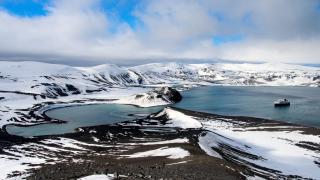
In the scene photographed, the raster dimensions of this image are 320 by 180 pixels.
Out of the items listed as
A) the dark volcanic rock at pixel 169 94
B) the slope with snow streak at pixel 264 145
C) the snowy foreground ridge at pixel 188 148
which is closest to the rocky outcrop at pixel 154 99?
the dark volcanic rock at pixel 169 94

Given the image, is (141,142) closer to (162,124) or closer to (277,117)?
(162,124)

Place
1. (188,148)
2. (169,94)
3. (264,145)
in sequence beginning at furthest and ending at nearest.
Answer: (169,94), (264,145), (188,148)

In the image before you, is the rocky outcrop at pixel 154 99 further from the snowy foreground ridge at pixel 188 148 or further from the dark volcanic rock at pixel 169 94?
the snowy foreground ridge at pixel 188 148

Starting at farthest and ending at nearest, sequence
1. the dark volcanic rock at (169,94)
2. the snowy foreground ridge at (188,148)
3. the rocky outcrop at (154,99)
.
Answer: the dark volcanic rock at (169,94)
the rocky outcrop at (154,99)
the snowy foreground ridge at (188,148)

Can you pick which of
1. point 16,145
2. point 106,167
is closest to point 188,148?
point 106,167

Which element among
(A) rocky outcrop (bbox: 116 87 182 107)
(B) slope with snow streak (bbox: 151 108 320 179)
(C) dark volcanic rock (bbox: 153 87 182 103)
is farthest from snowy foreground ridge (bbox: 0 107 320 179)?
(C) dark volcanic rock (bbox: 153 87 182 103)

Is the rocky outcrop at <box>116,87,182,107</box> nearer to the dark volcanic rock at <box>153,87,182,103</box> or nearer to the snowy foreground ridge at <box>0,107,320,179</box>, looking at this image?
the dark volcanic rock at <box>153,87,182,103</box>

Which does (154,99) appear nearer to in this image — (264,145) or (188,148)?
(264,145)

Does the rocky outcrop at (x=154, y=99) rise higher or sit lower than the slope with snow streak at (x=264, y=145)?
higher

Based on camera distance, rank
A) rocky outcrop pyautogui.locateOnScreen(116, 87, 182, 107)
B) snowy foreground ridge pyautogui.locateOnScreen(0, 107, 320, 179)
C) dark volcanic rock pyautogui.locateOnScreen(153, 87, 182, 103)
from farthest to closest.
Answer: dark volcanic rock pyautogui.locateOnScreen(153, 87, 182, 103) → rocky outcrop pyautogui.locateOnScreen(116, 87, 182, 107) → snowy foreground ridge pyautogui.locateOnScreen(0, 107, 320, 179)

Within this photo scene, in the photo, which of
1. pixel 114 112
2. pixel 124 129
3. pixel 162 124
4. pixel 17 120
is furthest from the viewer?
pixel 114 112

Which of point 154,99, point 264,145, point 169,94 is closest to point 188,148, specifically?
point 264,145
